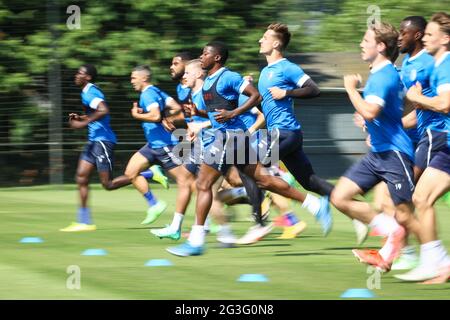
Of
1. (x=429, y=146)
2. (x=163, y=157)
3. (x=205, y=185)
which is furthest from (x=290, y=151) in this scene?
(x=429, y=146)

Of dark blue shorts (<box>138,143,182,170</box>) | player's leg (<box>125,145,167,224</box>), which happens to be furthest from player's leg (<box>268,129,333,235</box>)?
player's leg (<box>125,145,167,224</box>)

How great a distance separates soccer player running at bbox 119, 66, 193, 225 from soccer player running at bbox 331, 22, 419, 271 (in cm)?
408

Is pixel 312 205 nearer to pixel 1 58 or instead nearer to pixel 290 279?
pixel 290 279

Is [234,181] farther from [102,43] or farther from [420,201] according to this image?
[102,43]

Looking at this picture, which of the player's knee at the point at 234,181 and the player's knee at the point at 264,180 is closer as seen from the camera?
the player's knee at the point at 264,180

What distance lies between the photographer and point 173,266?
9273 mm

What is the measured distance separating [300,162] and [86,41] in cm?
954

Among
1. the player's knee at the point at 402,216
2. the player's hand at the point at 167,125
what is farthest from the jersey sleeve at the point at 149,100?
the player's knee at the point at 402,216

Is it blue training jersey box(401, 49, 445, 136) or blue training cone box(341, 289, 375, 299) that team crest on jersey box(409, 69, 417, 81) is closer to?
blue training jersey box(401, 49, 445, 136)

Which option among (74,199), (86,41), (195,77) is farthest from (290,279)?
(86,41)

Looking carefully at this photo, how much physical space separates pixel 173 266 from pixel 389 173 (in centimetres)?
207

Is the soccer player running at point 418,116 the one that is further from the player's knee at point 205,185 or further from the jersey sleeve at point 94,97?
the jersey sleeve at point 94,97

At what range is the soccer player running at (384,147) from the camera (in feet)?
27.6

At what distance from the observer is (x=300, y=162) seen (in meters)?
11.3
